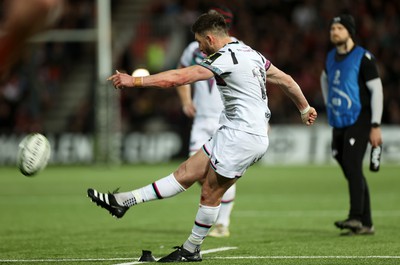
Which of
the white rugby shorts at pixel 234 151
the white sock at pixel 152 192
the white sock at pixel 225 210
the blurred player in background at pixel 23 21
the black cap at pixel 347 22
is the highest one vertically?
the black cap at pixel 347 22

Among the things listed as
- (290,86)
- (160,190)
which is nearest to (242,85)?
(290,86)

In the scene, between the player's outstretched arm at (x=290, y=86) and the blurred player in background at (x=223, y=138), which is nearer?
the blurred player in background at (x=223, y=138)

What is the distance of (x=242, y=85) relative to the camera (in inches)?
335

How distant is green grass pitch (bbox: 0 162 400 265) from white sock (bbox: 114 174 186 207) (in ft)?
1.85

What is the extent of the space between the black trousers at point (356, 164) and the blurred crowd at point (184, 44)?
48.3ft

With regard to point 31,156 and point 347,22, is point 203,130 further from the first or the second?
point 31,156

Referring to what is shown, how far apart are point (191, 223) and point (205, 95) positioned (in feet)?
6.58

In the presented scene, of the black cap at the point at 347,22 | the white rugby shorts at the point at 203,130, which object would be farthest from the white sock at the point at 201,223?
the black cap at the point at 347,22

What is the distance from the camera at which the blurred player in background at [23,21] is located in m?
5.19

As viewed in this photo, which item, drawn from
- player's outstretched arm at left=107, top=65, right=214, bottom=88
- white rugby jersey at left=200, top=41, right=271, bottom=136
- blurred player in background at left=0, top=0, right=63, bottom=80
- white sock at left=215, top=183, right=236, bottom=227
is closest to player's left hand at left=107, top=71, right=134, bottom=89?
player's outstretched arm at left=107, top=65, right=214, bottom=88

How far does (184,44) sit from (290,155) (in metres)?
6.31

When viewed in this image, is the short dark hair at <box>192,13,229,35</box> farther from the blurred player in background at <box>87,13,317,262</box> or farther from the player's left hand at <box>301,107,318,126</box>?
the player's left hand at <box>301,107,318,126</box>

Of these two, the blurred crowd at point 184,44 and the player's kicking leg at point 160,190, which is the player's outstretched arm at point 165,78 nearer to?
the player's kicking leg at point 160,190

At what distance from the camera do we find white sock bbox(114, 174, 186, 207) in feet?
28.4
